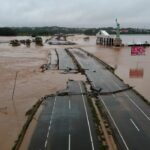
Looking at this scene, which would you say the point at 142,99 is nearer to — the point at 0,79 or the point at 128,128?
the point at 128,128

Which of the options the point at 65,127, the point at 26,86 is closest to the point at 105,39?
the point at 26,86

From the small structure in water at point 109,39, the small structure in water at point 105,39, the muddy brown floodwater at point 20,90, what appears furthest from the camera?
the small structure in water at point 105,39

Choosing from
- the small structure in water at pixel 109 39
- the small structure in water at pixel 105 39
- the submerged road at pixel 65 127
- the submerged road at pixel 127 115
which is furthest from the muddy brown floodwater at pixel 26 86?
the small structure in water at pixel 105 39

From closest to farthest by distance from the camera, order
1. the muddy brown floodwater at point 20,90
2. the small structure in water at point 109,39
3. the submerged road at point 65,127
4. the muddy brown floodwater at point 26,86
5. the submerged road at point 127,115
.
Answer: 1. the submerged road at point 65,127
2. the submerged road at point 127,115
3. the muddy brown floodwater at point 20,90
4. the muddy brown floodwater at point 26,86
5. the small structure in water at point 109,39

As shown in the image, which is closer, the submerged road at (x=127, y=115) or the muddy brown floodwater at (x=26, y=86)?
the submerged road at (x=127, y=115)

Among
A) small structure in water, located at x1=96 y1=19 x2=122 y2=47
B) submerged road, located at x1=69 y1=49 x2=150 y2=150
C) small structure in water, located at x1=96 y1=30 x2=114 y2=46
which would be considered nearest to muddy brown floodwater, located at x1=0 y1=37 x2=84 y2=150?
submerged road, located at x1=69 y1=49 x2=150 y2=150

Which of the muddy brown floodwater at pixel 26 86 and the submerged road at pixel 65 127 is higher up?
the submerged road at pixel 65 127

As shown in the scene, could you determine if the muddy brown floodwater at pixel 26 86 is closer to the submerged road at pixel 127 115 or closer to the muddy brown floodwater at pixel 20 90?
the muddy brown floodwater at pixel 20 90
